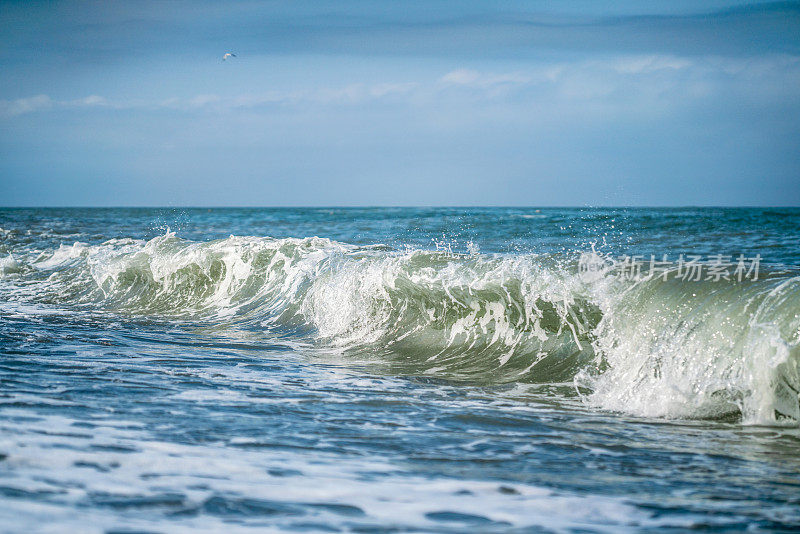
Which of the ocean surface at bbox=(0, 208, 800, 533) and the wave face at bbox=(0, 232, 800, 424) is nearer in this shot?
the ocean surface at bbox=(0, 208, 800, 533)

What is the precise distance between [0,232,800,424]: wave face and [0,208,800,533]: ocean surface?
0.07 feet

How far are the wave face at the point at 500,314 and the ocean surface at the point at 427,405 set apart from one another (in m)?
0.02

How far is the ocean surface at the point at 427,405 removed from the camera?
2934 mm

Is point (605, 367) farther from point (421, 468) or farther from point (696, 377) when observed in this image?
point (421, 468)

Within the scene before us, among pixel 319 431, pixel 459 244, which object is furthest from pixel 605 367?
pixel 459 244

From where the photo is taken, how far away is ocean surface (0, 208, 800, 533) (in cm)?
293

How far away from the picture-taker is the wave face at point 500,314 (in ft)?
15.8

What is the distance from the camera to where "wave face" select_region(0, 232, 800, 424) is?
4.81m

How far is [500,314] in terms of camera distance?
7359 millimetres

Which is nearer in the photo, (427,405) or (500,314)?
(427,405)

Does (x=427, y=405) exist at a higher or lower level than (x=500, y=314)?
lower

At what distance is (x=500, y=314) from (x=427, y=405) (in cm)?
270

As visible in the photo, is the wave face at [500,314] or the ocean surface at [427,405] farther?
the wave face at [500,314]

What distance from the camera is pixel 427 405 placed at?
4797 mm
